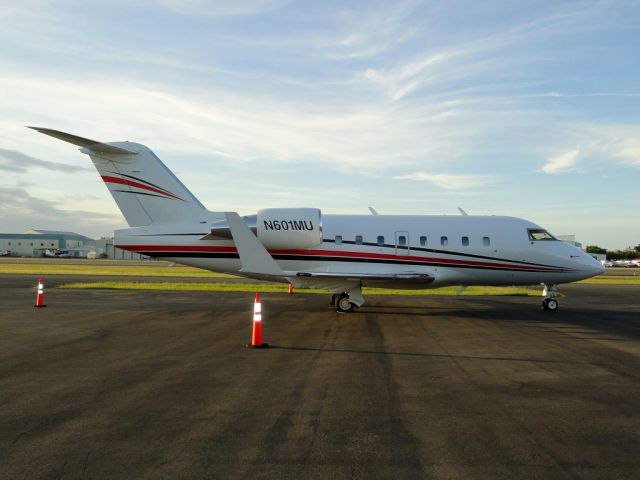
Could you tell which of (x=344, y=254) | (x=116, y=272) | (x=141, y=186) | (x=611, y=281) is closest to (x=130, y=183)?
(x=141, y=186)

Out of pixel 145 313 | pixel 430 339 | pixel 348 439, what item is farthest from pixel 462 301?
pixel 348 439

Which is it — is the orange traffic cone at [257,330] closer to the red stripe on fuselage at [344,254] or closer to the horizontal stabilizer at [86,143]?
the red stripe on fuselage at [344,254]

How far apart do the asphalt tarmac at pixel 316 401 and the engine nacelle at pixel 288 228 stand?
3585 millimetres

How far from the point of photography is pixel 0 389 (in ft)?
22.6

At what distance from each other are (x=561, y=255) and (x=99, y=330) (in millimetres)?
14593

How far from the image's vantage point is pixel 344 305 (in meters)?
16.3

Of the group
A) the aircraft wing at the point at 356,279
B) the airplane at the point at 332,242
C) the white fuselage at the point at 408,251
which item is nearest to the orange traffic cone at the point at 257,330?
the aircraft wing at the point at 356,279

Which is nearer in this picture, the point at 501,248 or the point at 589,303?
the point at 501,248

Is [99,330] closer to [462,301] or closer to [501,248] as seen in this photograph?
[501,248]

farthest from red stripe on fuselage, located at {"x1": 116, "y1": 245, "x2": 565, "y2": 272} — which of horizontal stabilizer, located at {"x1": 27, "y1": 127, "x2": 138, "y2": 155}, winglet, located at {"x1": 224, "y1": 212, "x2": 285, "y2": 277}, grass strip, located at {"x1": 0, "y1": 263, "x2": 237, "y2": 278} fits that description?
grass strip, located at {"x1": 0, "y1": 263, "x2": 237, "y2": 278}

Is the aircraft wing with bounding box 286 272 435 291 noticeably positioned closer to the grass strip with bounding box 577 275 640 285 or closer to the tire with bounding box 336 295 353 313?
the tire with bounding box 336 295 353 313

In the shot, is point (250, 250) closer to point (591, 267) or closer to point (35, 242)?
point (591, 267)

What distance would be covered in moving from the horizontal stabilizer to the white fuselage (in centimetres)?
256

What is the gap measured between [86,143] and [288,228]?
21.9 feet
